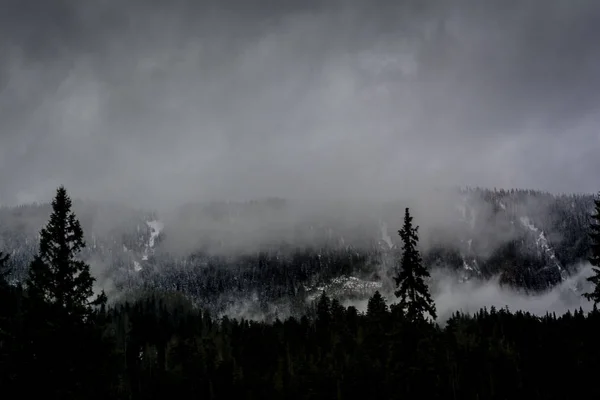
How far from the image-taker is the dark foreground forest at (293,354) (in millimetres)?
24297

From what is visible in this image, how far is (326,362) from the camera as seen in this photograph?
68.8m

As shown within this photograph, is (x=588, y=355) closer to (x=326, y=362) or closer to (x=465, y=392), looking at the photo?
(x=465, y=392)

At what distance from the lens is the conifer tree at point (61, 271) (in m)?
24.8

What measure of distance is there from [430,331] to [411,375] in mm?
4046

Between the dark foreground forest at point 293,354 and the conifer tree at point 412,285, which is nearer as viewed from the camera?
the dark foreground forest at point 293,354

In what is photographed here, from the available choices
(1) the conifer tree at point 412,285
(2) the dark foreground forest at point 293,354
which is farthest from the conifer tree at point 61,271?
(1) the conifer tree at point 412,285

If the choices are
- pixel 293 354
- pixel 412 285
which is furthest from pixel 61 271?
pixel 293 354

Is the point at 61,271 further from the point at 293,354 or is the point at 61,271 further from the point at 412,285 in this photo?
the point at 293,354

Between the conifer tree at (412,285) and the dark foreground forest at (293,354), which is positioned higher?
the conifer tree at (412,285)

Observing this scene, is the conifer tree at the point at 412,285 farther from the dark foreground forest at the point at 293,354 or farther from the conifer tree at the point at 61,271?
the conifer tree at the point at 61,271

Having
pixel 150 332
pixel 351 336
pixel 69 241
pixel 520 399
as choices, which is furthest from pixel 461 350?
pixel 150 332

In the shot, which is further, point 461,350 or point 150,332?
point 150,332

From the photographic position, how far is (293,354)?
4082 inches

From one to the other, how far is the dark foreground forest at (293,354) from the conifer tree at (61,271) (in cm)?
5
